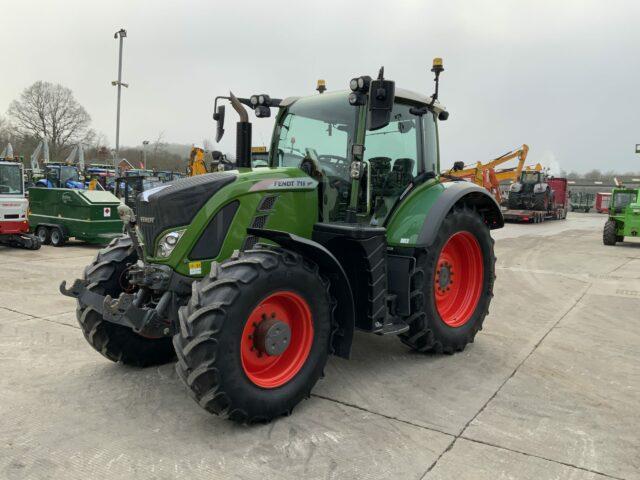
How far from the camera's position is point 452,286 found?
5277 mm

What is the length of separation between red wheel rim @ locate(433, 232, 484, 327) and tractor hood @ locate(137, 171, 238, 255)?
2327mm

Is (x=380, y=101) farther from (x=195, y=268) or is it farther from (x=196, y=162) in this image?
(x=196, y=162)

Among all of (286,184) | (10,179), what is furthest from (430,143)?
(10,179)

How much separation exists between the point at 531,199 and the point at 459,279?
23.1 m

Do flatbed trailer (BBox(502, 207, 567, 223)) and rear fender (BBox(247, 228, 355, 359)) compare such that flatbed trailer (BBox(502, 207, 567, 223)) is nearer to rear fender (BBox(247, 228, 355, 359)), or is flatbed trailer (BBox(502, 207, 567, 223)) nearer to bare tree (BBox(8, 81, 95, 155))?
rear fender (BBox(247, 228, 355, 359))

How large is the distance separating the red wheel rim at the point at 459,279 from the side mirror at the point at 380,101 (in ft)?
5.31

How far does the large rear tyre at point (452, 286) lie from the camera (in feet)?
14.8

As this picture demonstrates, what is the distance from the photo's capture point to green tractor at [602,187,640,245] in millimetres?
15055

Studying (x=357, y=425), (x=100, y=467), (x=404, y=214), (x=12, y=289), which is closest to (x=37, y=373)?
(x=100, y=467)

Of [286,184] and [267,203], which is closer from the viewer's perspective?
[267,203]

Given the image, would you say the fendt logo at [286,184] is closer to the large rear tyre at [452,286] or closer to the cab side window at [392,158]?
the cab side window at [392,158]

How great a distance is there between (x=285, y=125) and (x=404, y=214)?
131 cm

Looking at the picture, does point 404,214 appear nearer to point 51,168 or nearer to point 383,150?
point 383,150

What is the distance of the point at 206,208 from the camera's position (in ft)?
11.9
